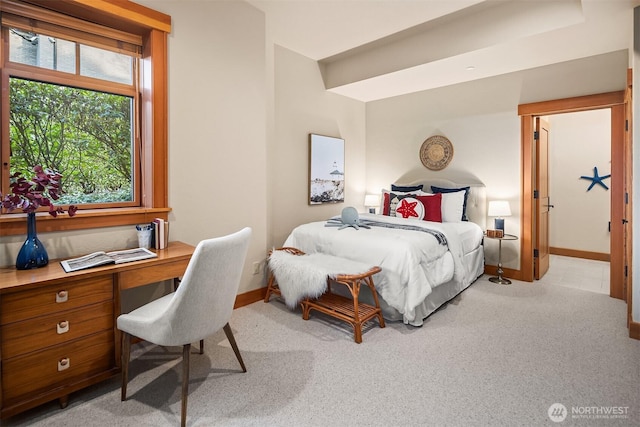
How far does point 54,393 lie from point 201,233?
4.73 ft

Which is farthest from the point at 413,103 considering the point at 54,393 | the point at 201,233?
the point at 54,393

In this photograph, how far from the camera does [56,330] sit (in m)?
1.71

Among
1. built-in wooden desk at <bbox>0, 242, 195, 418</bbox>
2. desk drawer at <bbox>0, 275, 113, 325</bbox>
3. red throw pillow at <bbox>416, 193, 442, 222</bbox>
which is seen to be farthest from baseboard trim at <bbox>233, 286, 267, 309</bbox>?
red throw pillow at <bbox>416, 193, 442, 222</bbox>

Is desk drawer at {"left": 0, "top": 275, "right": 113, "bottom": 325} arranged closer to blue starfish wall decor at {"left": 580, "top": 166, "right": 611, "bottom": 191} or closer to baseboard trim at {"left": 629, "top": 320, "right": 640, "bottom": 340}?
baseboard trim at {"left": 629, "top": 320, "right": 640, "bottom": 340}

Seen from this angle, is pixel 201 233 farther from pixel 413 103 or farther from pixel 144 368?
pixel 413 103

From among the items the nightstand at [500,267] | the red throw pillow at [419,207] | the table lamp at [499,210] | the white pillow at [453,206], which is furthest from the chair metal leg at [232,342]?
the table lamp at [499,210]

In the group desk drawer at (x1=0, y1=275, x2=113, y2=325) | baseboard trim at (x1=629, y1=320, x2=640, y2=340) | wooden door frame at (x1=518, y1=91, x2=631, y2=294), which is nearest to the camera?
desk drawer at (x1=0, y1=275, x2=113, y2=325)

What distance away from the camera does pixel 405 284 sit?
2.77m

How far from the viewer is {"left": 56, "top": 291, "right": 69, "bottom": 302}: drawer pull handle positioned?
1716mm

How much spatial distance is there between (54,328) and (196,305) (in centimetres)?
74

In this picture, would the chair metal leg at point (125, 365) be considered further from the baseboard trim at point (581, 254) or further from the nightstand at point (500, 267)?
the baseboard trim at point (581, 254)

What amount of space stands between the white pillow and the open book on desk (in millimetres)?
3385

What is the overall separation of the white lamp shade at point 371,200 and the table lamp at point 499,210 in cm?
168

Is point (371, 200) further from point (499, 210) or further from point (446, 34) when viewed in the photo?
point (446, 34)
